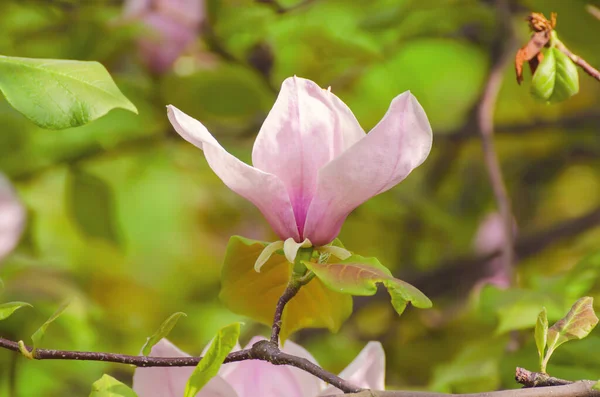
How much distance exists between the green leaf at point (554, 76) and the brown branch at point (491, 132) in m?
0.35

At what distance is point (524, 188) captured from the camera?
1649mm

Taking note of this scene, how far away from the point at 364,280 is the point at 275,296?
0.13 metres

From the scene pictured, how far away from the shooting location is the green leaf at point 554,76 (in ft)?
1.87

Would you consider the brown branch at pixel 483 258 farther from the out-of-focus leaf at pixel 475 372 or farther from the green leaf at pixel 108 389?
the green leaf at pixel 108 389

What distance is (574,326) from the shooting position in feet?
1.66

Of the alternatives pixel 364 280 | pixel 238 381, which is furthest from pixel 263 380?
pixel 364 280

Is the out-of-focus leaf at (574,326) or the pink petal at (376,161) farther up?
the pink petal at (376,161)

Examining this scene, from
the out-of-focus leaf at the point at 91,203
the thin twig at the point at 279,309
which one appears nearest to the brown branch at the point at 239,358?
the thin twig at the point at 279,309

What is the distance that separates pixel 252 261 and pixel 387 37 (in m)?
0.59

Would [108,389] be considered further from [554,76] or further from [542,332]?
[554,76]

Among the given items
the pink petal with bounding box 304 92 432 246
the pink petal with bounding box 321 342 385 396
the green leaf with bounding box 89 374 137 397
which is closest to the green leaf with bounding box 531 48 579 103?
the pink petal with bounding box 304 92 432 246

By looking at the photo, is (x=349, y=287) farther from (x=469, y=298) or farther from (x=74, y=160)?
(x=469, y=298)

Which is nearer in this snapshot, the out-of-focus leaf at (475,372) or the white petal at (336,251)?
the white petal at (336,251)

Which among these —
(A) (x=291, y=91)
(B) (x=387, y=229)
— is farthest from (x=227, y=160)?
(B) (x=387, y=229)
